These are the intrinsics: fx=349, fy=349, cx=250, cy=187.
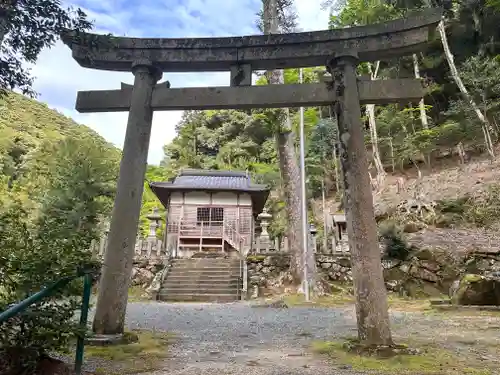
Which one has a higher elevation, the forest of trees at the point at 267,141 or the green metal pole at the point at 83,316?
the forest of trees at the point at 267,141

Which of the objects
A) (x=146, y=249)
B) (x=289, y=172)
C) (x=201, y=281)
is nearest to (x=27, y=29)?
(x=289, y=172)

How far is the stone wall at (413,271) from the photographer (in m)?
11.2

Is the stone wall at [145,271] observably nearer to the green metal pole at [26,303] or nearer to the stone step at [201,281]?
the stone step at [201,281]

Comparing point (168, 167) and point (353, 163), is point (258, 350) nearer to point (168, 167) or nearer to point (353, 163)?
point (353, 163)

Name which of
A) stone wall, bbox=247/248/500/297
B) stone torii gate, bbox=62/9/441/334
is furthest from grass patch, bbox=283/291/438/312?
stone torii gate, bbox=62/9/441/334

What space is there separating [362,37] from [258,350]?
4.15 meters

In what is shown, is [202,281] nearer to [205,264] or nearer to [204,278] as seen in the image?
[204,278]

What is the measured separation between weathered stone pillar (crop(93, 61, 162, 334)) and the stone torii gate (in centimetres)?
1

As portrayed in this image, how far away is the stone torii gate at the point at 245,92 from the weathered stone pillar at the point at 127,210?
0.01 metres

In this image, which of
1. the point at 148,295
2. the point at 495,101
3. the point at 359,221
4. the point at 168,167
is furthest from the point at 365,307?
the point at 168,167

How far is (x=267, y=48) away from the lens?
495 centimetres

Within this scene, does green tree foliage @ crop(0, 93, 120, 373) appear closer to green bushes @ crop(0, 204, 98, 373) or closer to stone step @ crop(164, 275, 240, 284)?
green bushes @ crop(0, 204, 98, 373)

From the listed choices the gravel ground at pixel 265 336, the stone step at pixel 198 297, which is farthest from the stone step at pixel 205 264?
the gravel ground at pixel 265 336

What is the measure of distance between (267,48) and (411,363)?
4.19 meters
